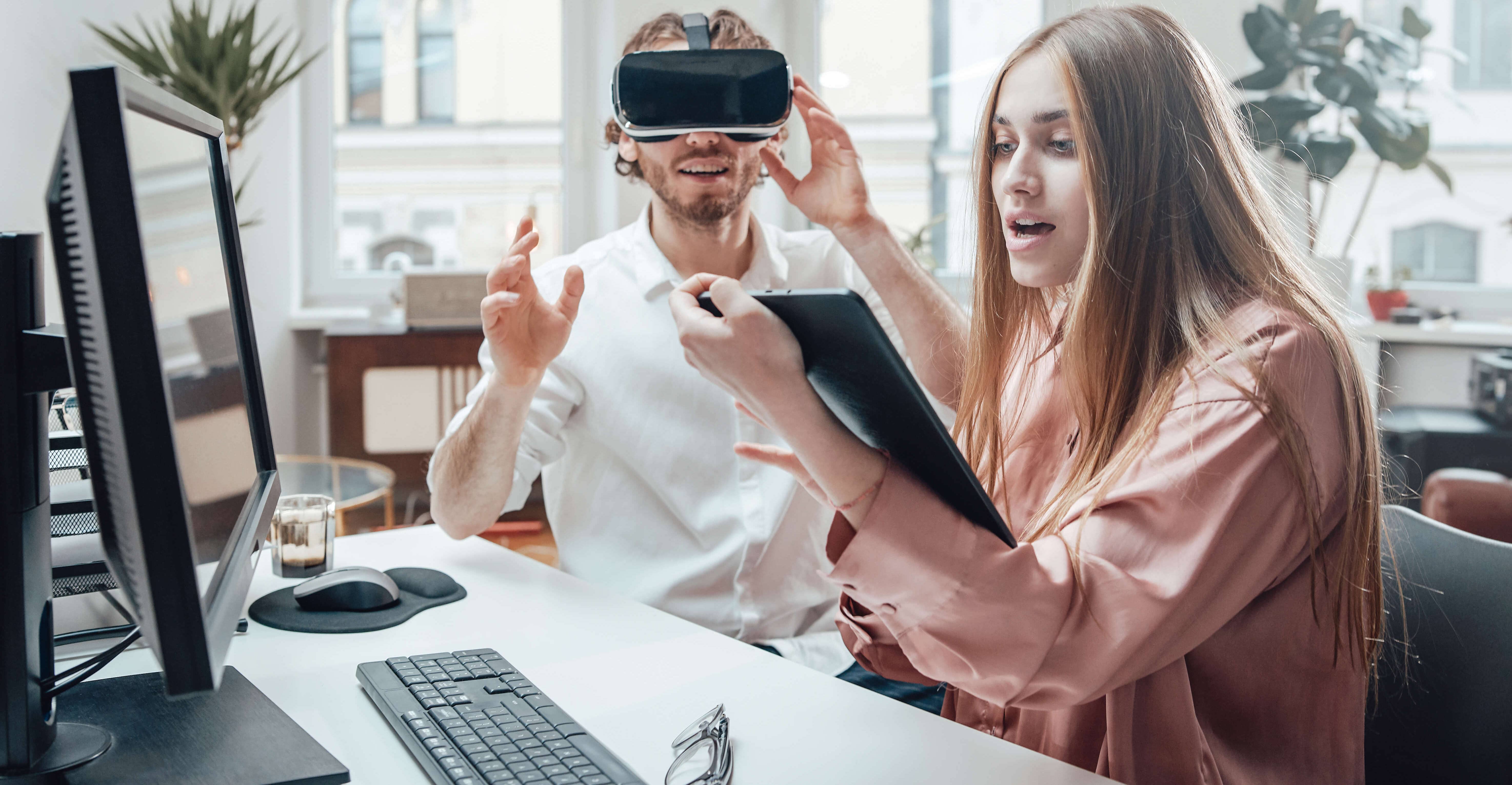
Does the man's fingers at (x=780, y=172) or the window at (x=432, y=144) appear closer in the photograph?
the man's fingers at (x=780, y=172)

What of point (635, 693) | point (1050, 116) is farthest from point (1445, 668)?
point (635, 693)

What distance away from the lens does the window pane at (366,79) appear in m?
3.50

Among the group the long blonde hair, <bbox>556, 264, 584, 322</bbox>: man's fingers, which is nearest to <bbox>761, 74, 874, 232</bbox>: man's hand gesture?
<bbox>556, 264, 584, 322</bbox>: man's fingers

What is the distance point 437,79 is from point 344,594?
2854mm

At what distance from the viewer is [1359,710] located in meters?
0.84

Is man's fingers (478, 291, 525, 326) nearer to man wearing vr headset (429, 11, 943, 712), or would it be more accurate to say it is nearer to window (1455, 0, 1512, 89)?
man wearing vr headset (429, 11, 943, 712)

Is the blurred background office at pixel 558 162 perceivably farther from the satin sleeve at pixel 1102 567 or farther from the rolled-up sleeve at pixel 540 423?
the satin sleeve at pixel 1102 567

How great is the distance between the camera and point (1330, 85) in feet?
8.63

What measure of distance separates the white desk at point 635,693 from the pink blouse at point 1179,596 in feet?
0.23

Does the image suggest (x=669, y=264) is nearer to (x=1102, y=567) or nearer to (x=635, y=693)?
(x=635, y=693)

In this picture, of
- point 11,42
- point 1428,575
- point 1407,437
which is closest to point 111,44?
point 11,42

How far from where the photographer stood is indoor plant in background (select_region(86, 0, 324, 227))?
273cm

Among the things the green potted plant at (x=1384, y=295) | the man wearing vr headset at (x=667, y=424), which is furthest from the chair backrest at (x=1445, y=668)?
the green potted plant at (x=1384, y=295)

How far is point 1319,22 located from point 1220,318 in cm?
224
